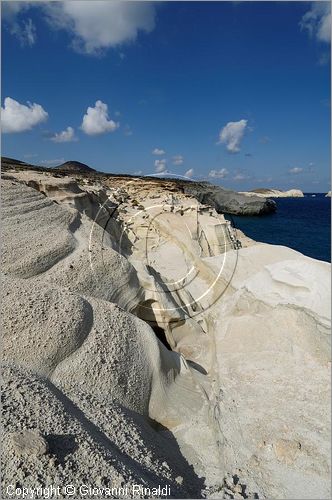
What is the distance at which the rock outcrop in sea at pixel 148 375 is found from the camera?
3.22 m

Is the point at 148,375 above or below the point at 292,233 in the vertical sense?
above

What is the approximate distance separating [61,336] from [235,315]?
10.4 feet

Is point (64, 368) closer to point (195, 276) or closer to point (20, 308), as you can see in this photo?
point (20, 308)

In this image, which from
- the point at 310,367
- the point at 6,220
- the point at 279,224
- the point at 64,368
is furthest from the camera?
the point at 279,224

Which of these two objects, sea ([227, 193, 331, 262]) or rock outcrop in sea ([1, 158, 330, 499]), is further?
sea ([227, 193, 331, 262])

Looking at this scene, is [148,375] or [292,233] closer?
[148,375]

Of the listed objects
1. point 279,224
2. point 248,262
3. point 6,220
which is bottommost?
point 279,224

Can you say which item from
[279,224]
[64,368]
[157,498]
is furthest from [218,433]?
[279,224]

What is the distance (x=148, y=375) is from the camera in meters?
4.72

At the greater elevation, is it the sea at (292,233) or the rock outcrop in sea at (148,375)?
the rock outcrop in sea at (148,375)

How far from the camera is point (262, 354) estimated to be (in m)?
5.24

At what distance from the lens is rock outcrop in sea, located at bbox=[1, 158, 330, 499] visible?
3225 mm

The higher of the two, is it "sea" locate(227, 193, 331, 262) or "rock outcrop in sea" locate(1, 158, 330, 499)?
"rock outcrop in sea" locate(1, 158, 330, 499)

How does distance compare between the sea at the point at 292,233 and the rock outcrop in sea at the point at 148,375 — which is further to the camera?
the sea at the point at 292,233
